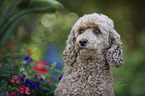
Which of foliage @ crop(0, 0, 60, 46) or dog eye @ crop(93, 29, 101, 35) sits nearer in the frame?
dog eye @ crop(93, 29, 101, 35)

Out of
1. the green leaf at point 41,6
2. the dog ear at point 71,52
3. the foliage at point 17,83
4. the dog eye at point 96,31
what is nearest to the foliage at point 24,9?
the green leaf at point 41,6

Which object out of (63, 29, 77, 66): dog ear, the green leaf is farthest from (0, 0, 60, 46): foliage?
(63, 29, 77, 66): dog ear

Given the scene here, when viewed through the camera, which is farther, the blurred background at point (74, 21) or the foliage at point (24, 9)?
the blurred background at point (74, 21)

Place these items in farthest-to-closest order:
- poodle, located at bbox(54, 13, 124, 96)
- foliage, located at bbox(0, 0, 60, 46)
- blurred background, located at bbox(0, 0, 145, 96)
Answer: blurred background, located at bbox(0, 0, 145, 96)
foliage, located at bbox(0, 0, 60, 46)
poodle, located at bbox(54, 13, 124, 96)

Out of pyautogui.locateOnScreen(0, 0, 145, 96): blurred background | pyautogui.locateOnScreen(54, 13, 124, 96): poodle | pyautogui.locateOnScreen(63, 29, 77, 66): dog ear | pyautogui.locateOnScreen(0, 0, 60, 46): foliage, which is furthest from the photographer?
pyautogui.locateOnScreen(0, 0, 145, 96): blurred background

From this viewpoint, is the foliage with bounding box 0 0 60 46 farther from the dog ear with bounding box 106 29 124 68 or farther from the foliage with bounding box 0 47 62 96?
the dog ear with bounding box 106 29 124 68

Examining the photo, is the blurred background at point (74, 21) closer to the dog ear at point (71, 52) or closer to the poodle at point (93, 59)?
the dog ear at point (71, 52)

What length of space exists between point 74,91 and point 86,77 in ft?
0.47

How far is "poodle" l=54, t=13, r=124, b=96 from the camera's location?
1559 millimetres

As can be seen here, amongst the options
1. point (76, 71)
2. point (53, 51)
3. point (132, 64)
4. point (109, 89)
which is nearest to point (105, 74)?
point (109, 89)

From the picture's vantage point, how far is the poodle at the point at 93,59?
1.56 meters

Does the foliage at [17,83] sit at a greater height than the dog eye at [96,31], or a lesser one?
lesser

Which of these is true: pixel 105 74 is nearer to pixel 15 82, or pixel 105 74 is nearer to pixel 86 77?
pixel 86 77

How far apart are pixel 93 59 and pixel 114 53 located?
0.56 ft
